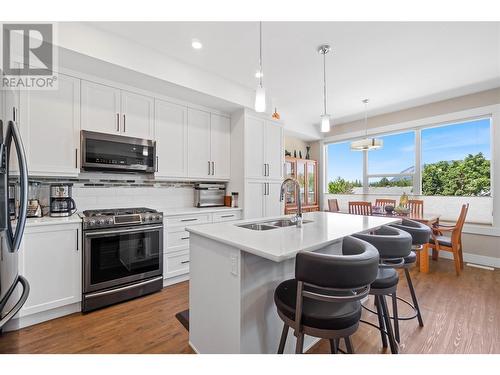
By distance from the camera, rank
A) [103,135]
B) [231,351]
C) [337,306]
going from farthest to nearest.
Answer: [103,135] → [231,351] → [337,306]

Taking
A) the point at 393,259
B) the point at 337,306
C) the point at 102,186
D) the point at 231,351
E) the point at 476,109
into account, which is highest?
the point at 476,109

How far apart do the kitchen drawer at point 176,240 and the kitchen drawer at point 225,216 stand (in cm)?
50

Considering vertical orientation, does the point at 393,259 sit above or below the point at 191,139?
below

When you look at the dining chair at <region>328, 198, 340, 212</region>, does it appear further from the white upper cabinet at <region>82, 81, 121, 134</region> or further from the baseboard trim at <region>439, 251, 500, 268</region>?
the white upper cabinet at <region>82, 81, 121, 134</region>

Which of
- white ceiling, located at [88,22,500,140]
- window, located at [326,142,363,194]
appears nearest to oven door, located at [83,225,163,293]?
white ceiling, located at [88,22,500,140]

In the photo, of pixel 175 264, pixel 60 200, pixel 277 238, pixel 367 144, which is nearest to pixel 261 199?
pixel 175 264

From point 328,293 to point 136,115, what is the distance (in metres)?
2.91

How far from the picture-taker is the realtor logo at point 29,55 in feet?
6.79

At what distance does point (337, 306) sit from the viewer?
1.30m

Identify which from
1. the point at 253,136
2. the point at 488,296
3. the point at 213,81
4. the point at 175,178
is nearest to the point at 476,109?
the point at 488,296

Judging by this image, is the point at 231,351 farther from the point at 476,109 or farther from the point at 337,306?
the point at 476,109

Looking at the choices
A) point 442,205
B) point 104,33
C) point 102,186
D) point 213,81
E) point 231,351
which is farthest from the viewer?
point 442,205

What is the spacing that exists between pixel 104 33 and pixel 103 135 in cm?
102

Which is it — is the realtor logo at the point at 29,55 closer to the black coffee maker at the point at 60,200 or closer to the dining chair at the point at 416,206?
the black coffee maker at the point at 60,200
